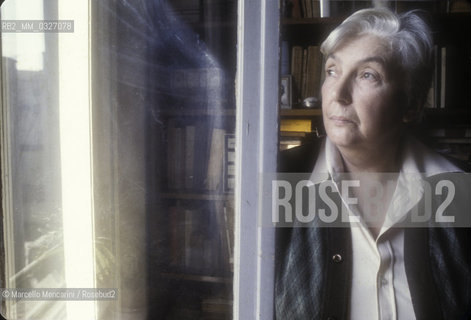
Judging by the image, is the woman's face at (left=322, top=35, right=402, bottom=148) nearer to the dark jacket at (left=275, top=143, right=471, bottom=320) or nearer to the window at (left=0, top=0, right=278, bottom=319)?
the dark jacket at (left=275, top=143, right=471, bottom=320)

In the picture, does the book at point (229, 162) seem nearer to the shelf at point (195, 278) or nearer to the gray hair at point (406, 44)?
the shelf at point (195, 278)

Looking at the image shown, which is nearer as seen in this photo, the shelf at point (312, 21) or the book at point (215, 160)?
the shelf at point (312, 21)

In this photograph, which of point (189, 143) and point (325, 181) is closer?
point (325, 181)

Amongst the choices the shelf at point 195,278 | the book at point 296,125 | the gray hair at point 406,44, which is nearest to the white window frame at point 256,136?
the book at point 296,125

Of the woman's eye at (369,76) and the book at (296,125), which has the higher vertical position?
the woman's eye at (369,76)

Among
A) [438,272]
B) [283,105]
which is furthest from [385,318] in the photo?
[283,105]

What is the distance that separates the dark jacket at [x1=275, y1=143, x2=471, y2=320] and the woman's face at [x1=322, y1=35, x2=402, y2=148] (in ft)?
0.30

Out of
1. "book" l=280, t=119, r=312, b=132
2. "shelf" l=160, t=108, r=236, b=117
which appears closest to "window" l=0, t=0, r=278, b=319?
"shelf" l=160, t=108, r=236, b=117

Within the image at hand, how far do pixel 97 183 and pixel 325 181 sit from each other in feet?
2.25

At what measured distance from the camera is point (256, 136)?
2.96ft

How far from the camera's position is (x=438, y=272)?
0.85 m

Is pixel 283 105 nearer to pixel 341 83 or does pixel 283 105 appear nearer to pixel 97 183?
pixel 341 83

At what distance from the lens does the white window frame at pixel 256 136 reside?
2.91ft

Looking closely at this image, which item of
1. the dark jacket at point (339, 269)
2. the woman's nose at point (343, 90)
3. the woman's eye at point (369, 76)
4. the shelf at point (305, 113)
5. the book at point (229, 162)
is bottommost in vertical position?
the dark jacket at point (339, 269)
